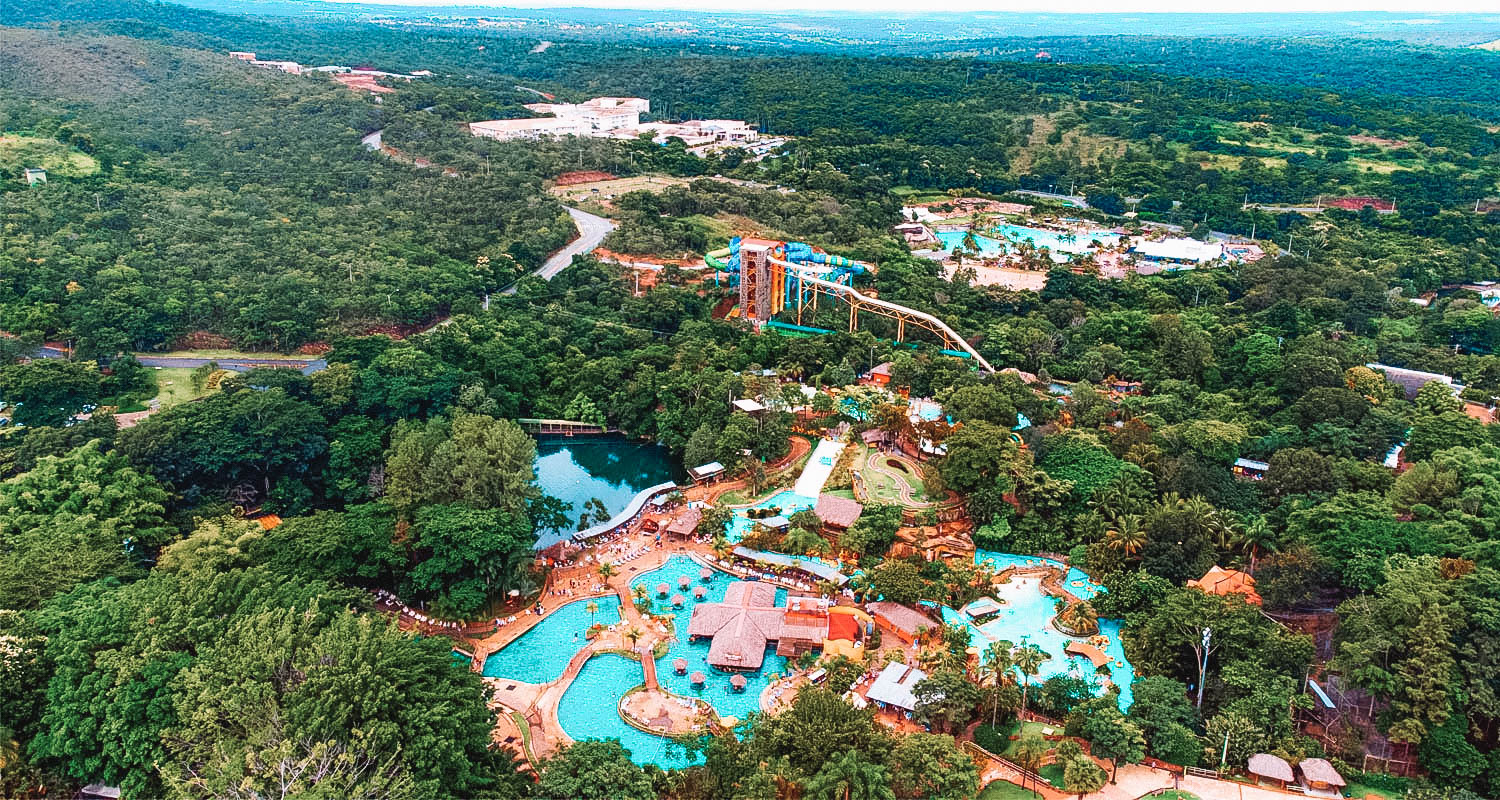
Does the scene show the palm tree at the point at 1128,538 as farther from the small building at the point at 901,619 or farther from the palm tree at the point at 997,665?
the small building at the point at 901,619

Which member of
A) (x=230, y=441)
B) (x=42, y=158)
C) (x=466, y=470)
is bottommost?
(x=230, y=441)

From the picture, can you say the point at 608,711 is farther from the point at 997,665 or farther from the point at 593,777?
the point at 997,665

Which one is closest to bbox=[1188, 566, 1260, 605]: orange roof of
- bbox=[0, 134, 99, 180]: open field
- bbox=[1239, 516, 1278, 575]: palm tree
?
bbox=[1239, 516, 1278, 575]: palm tree

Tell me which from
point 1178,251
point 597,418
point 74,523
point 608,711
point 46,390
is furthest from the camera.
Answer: point 1178,251

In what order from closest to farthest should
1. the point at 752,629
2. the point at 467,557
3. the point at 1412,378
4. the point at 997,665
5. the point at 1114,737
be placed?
the point at 1114,737
the point at 997,665
the point at 752,629
the point at 467,557
the point at 1412,378

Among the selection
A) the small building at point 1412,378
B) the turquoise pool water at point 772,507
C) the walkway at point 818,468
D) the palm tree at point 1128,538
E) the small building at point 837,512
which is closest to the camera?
the palm tree at point 1128,538

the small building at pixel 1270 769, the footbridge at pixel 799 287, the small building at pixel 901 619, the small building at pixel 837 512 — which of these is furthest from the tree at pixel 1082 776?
the footbridge at pixel 799 287

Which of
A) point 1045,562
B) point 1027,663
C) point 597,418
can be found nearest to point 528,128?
point 597,418
